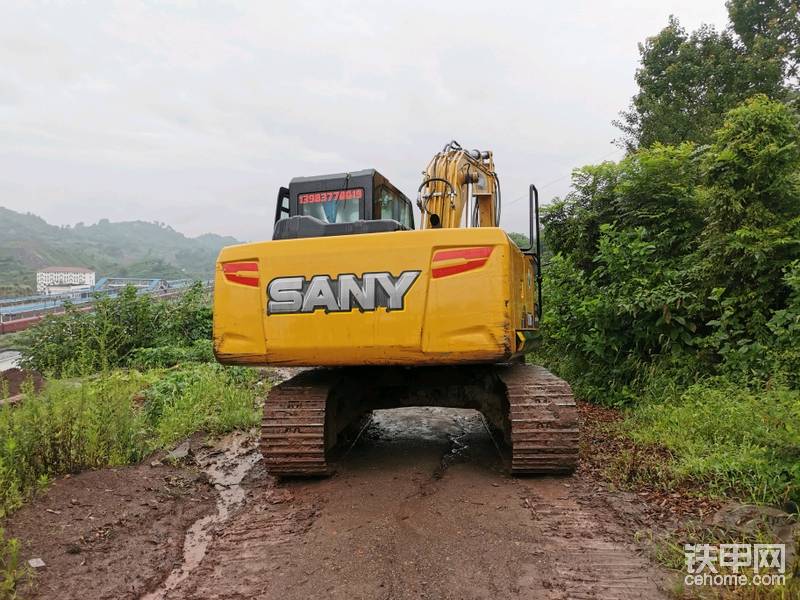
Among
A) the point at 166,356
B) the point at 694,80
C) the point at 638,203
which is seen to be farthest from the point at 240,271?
the point at 694,80

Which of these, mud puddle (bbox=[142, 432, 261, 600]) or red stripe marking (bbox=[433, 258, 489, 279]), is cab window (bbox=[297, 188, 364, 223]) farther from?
mud puddle (bbox=[142, 432, 261, 600])

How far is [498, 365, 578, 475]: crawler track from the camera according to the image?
3.67 m

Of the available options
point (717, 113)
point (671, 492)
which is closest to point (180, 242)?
point (717, 113)

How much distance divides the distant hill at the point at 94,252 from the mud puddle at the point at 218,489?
1.82 metres

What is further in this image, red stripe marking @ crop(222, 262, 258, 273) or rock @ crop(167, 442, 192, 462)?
rock @ crop(167, 442, 192, 462)

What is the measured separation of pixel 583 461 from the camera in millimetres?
4180

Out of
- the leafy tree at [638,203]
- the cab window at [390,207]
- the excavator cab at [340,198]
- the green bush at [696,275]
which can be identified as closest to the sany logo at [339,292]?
the excavator cab at [340,198]

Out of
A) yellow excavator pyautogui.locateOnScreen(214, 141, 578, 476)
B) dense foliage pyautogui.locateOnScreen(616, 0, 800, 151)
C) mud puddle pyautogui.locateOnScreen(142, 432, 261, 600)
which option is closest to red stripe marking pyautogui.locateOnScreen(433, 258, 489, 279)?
yellow excavator pyautogui.locateOnScreen(214, 141, 578, 476)

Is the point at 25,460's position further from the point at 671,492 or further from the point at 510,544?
the point at 671,492

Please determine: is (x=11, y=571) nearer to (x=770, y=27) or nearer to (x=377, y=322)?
(x=377, y=322)

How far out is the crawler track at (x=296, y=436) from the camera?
379cm

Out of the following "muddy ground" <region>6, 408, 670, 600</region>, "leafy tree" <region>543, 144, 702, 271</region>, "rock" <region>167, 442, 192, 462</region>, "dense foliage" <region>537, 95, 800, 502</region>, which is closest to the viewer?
"muddy ground" <region>6, 408, 670, 600</region>

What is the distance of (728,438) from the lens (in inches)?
157

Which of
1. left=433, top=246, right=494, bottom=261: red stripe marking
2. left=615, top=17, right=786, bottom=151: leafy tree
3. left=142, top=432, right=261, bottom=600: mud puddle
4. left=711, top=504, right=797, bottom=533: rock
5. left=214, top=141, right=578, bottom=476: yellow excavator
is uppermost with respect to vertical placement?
left=615, top=17, right=786, bottom=151: leafy tree
